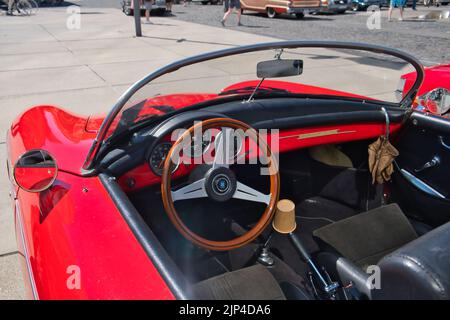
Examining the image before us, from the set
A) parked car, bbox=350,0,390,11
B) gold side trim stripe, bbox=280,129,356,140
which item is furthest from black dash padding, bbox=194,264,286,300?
parked car, bbox=350,0,390,11

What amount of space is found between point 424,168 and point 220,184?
144 centimetres

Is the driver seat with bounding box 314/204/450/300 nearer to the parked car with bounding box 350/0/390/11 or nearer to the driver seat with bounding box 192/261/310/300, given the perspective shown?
the driver seat with bounding box 192/261/310/300

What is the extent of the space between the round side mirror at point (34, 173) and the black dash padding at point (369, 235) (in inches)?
54.2

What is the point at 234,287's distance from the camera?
1702mm

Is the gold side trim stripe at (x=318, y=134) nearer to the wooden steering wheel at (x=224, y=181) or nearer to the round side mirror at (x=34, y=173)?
the wooden steering wheel at (x=224, y=181)

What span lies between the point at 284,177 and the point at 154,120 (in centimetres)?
104

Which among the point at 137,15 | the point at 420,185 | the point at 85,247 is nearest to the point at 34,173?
the point at 85,247

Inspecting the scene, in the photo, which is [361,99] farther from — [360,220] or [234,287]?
[234,287]

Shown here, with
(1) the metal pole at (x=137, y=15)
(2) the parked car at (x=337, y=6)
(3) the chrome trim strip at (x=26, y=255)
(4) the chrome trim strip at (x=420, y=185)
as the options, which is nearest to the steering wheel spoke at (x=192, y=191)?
(3) the chrome trim strip at (x=26, y=255)

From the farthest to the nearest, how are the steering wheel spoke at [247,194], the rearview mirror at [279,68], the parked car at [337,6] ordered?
the parked car at [337,6]
the rearview mirror at [279,68]
the steering wheel spoke at [247,194]

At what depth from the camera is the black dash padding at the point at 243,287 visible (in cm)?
164

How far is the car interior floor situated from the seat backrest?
0.75 meters

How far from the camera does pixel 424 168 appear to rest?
2.57 m

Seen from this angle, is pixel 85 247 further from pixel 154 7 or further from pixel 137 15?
pixel 154 7
